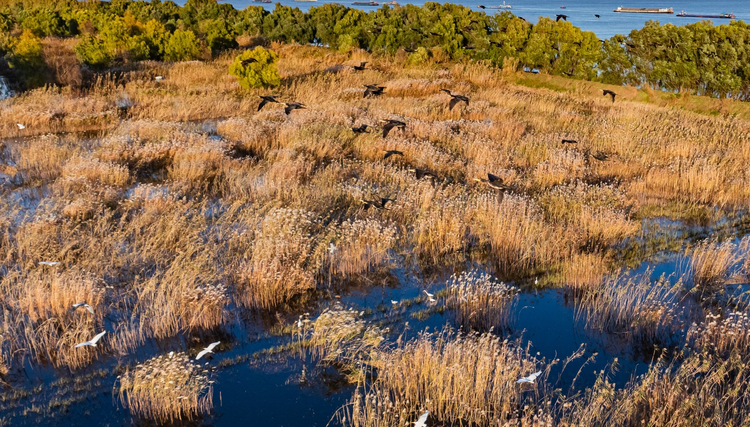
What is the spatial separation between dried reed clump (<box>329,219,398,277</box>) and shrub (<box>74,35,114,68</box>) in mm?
19338

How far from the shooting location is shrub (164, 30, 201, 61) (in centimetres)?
2733

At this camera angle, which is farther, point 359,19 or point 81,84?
point 359,19

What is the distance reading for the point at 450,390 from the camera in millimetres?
5270

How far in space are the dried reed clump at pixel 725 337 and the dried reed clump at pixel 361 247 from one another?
168 inches

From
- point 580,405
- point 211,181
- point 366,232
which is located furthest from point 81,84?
point 580,405

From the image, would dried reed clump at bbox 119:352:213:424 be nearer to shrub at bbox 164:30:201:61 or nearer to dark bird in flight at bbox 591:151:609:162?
dark bird in flight at bbox 591:151:609:162

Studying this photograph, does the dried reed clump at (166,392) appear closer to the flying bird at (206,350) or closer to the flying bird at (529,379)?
the flying bird at (206,350)

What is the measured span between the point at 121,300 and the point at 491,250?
5594mm

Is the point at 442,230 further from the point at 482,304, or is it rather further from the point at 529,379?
the point at 529,379

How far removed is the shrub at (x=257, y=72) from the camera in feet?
67.5

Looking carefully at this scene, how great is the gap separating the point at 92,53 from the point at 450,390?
23.6 m

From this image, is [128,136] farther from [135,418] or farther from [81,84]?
[135,418]

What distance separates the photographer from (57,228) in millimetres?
8641

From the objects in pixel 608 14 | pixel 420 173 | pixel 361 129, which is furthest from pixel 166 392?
pixel 608 14
